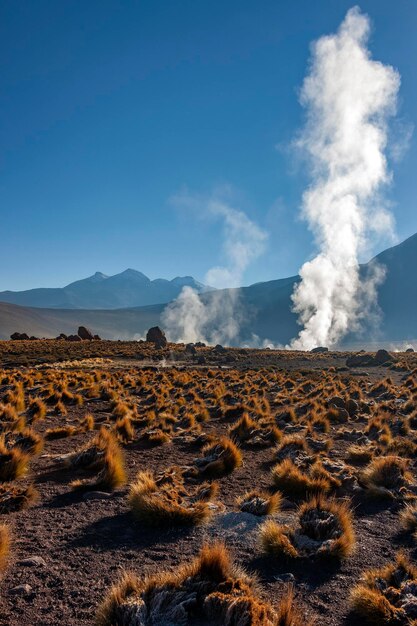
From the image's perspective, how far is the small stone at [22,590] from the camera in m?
3.76

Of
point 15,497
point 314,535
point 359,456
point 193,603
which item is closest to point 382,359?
point 359,456

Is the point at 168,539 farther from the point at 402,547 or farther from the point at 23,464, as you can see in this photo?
the point at 23,464

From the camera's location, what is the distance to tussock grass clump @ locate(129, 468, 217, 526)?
18.0 feet

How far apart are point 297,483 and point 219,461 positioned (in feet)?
5.91

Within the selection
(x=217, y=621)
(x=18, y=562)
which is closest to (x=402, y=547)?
(x=217, y=621)

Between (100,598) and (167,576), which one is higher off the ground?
(167,576)

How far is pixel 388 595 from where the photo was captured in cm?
381

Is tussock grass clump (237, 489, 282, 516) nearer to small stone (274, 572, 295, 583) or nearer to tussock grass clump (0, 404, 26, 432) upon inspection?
small stone (274, 572, 295, 583)

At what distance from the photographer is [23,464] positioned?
7254 mm

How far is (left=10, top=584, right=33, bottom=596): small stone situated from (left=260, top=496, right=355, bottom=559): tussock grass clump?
2578mm

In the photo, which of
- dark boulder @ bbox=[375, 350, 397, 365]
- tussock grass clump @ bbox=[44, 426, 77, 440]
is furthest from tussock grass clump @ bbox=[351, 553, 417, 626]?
dark boulder @ bbox=[375, 350, 397, 365]

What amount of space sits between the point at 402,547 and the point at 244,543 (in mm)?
2115

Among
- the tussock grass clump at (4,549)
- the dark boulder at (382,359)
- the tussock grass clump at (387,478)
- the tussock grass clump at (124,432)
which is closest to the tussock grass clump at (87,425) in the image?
the tussock grass clump at (124,432)

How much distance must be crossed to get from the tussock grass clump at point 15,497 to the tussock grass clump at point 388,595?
4708mm
